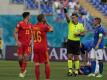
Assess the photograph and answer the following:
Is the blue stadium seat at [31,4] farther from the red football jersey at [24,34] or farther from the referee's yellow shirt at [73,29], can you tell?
the referee's yellow shirt at [73,29]

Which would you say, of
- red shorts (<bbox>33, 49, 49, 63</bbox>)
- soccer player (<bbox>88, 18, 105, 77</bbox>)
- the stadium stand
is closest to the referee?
soccer player (<bbox>88, 18, 105, 77</bbox>)

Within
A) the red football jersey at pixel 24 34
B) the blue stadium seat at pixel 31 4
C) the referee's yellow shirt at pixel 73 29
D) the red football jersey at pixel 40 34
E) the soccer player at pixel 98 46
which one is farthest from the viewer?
the blue stadium seat at pixel 31 4

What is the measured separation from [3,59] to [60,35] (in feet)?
13.0

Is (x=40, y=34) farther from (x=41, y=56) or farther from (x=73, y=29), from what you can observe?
(x=73, y=29)

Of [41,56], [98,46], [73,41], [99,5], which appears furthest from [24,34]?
[99,5]

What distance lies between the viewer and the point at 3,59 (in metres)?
33.6

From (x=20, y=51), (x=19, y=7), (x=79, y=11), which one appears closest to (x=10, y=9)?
(x=19, y=7)

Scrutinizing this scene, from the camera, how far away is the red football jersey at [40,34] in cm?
1670

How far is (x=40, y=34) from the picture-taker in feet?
55.1

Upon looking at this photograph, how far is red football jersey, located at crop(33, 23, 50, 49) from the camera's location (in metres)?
16.7

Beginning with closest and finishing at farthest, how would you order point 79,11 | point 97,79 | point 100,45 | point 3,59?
point 97,79, point 100,45, point 3,59, point 79,11

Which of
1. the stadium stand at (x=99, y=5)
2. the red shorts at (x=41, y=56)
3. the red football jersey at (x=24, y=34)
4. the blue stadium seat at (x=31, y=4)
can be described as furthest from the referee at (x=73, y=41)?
the stadium stand at (x=99, y=5)

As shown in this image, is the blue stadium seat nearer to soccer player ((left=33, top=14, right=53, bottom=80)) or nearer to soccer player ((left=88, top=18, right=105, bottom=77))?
soccer player ((left=88, top=18, right=105, bottom=77))

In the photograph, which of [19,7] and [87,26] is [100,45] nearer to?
[87,26]
